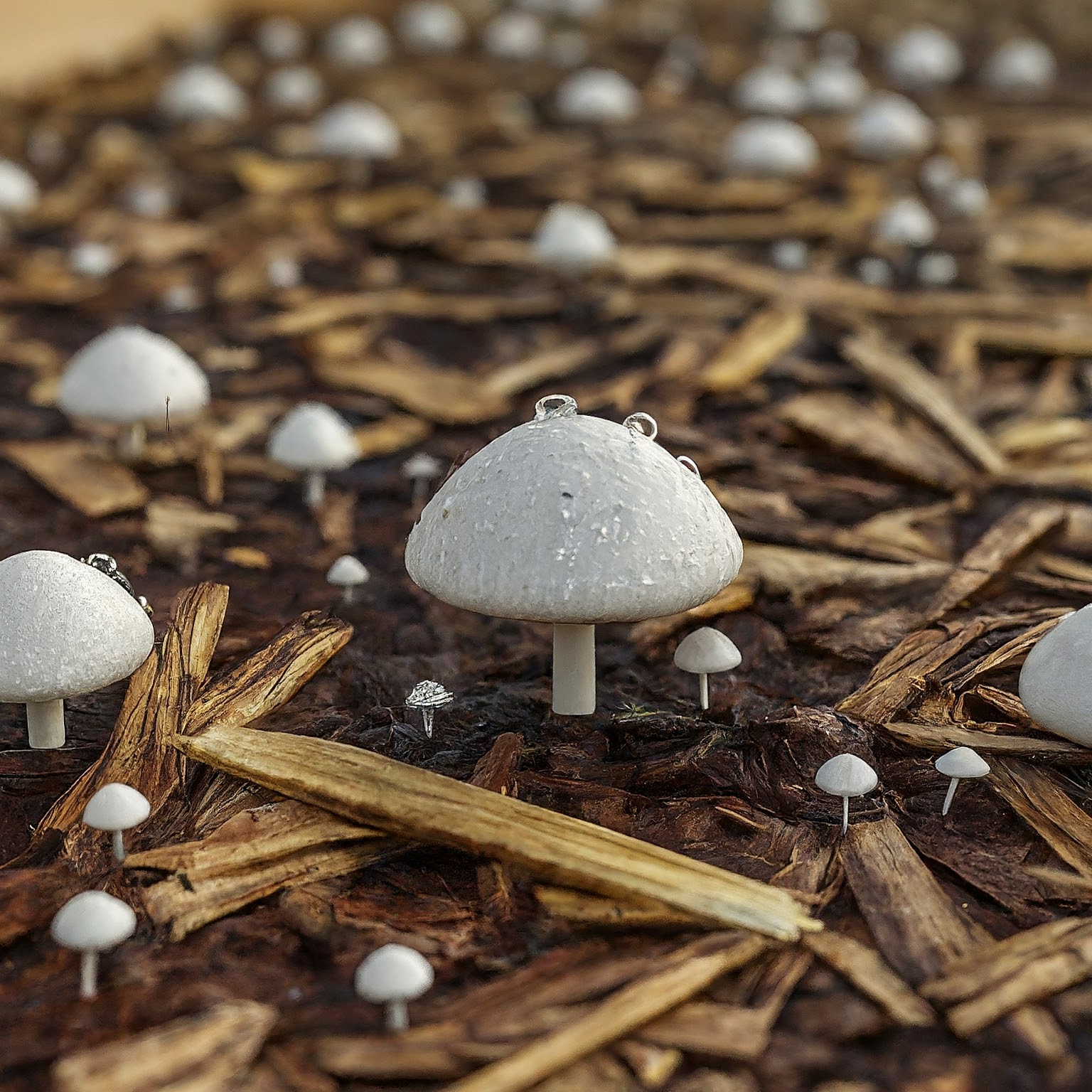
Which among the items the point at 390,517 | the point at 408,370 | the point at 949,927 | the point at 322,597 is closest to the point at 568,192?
the point at 408,370

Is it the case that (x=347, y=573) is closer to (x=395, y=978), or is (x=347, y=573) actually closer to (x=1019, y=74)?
(x=395, y=978)

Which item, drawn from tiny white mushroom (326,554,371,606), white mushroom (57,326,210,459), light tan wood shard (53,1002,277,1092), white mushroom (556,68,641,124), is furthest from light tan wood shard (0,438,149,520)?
white mushroom (556,68,641,124)

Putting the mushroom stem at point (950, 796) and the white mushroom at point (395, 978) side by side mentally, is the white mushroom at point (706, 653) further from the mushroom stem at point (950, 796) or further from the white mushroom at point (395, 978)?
the white mushroom at point (395, 978)

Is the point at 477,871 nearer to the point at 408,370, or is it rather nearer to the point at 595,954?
the point at 595,954

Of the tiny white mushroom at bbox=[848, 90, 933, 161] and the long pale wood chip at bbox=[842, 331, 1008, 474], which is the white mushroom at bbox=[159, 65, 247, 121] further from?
the long pale wood chip at bbox=[842, 331, 1008, 474]

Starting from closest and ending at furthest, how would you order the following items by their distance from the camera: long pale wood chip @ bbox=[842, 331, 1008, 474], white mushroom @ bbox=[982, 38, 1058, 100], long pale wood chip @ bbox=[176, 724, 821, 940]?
long pale wood chip @ bbox=[176, 724, 821, 940], long pale wood chip @ bbox=[842, 331, 1008, 474], white mushroom @ bbox=[982, 38, 1058, 100]

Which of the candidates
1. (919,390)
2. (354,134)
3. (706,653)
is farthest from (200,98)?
(706,653)

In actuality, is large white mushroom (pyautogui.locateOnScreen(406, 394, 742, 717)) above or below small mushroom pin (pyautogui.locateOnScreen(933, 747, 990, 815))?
above
